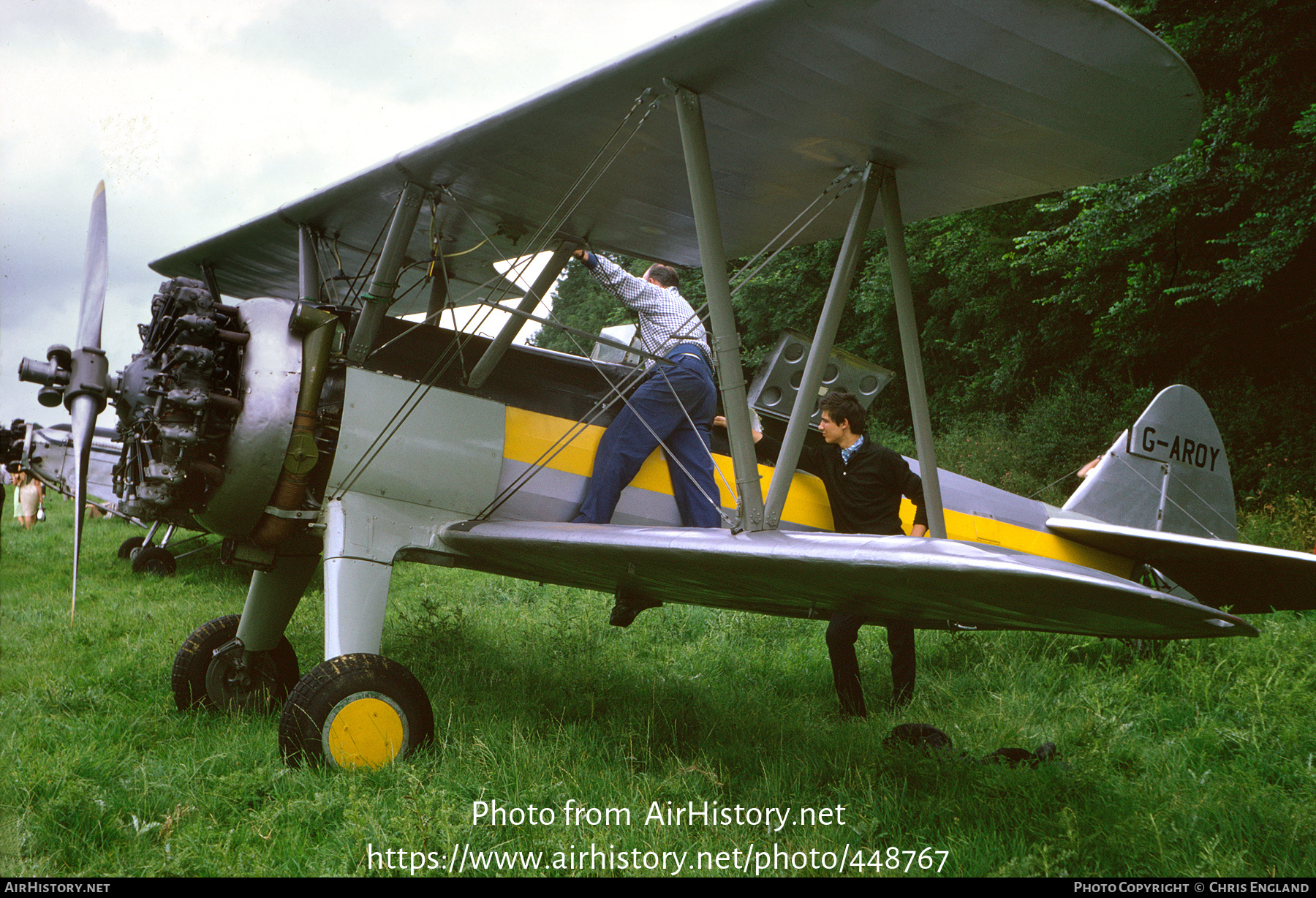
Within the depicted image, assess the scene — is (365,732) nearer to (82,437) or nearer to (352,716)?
(352,716)

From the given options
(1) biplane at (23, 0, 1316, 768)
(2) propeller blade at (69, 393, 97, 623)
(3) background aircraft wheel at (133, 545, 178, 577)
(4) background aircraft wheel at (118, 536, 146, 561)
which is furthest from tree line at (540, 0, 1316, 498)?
(4) background aircraft wheel at (118, 536, 146, 561)

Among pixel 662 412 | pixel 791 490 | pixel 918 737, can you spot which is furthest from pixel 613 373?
pixel 918 737

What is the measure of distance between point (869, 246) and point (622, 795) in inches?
743

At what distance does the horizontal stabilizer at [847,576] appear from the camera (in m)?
2.33

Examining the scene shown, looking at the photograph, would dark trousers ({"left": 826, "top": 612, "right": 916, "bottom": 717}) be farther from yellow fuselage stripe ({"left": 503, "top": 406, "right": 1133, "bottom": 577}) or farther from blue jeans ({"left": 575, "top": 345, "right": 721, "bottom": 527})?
blue jeans ({"left": 575, "top": 345, "right": 721, "bottom": 527})

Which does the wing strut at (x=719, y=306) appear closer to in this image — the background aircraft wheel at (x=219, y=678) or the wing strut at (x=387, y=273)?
the wing strut at (x=387, y=273)

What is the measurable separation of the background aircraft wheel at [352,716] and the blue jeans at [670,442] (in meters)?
1.23

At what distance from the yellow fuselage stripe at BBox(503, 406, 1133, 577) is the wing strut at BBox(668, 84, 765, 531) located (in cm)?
63

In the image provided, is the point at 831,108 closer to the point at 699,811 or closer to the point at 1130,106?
the point at 1130,106

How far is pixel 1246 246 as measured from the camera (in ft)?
31.4

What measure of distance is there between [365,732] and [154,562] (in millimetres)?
7262

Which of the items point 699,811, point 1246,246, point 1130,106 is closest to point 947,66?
point 1130,106

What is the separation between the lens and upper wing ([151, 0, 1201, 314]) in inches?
112

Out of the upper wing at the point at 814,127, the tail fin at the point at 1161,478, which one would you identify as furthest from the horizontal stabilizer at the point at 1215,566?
the upper wing at the point at 814,127
